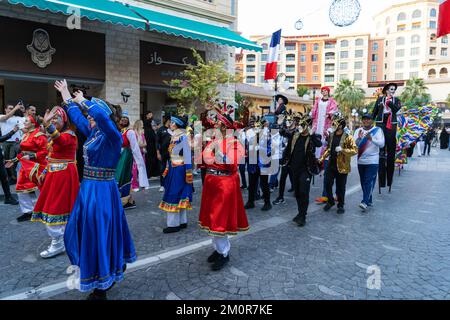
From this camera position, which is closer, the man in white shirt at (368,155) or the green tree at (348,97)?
the man in white shirt at (368,155)

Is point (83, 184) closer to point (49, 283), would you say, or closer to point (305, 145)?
point (49, 283)

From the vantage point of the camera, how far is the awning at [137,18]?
31.2 feet

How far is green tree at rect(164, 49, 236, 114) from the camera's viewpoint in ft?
48.6

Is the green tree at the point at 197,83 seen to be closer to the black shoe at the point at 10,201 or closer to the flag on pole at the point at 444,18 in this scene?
the black shoe at the point at 10,201

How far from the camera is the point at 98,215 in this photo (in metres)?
3.20

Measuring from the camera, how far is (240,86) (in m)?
40.2

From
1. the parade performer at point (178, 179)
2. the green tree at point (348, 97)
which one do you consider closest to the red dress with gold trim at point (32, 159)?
the parade performer at point (178, 179)

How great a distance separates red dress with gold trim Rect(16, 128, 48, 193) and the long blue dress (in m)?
3.03

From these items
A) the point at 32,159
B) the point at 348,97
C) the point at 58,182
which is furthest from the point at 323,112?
the point at 348,97

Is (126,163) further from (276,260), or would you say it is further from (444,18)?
(444,18)

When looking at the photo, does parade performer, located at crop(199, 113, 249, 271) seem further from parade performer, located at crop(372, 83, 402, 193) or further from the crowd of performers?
parade performer, located at crop(372, 83, 402, 193)

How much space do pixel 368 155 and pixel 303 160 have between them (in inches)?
76.4

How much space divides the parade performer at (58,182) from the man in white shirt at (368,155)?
5.82 meters

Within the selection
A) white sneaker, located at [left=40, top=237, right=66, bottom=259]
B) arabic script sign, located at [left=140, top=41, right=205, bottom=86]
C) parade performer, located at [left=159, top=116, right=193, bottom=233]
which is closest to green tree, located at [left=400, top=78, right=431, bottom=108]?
arabic script sign, located at [left=140, top=41, right=205, bottom=86]
